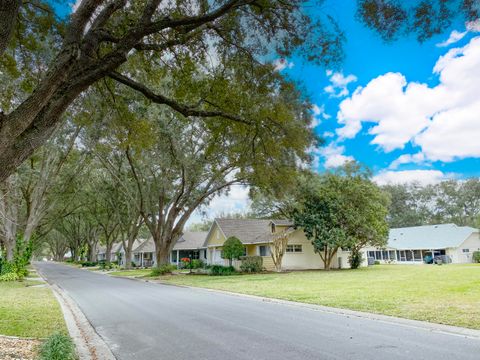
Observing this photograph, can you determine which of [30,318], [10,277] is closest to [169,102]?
[30,318]

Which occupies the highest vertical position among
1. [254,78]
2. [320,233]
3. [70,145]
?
[70,145]

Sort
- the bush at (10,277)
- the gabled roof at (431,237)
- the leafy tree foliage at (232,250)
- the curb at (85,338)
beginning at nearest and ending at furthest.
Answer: the curb at (85,338)
the bush at (10,277)
the leafy tree foliage at (232,250)
the gabled roof at (431,237)

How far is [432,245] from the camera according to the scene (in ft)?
149

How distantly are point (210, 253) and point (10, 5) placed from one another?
129ft

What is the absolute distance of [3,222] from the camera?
30469 mm

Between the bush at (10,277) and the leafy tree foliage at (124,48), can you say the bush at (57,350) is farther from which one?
the bush at (10,277)

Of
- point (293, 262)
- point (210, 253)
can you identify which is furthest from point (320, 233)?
point (210, 253)

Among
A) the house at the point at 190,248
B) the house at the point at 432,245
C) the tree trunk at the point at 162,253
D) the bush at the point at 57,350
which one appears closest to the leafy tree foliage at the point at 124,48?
the bush at the point at 57,350

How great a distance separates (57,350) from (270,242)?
29.1m

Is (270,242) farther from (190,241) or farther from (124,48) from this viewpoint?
(124,48)

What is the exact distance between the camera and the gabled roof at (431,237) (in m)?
44.0

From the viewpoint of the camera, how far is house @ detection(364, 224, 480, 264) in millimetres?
43500

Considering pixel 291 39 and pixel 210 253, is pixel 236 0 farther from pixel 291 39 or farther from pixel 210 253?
pixel 210 253

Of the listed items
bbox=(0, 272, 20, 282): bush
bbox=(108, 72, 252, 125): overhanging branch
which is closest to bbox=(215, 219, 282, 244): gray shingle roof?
bbox=(0, 272, 20, 282): bush
